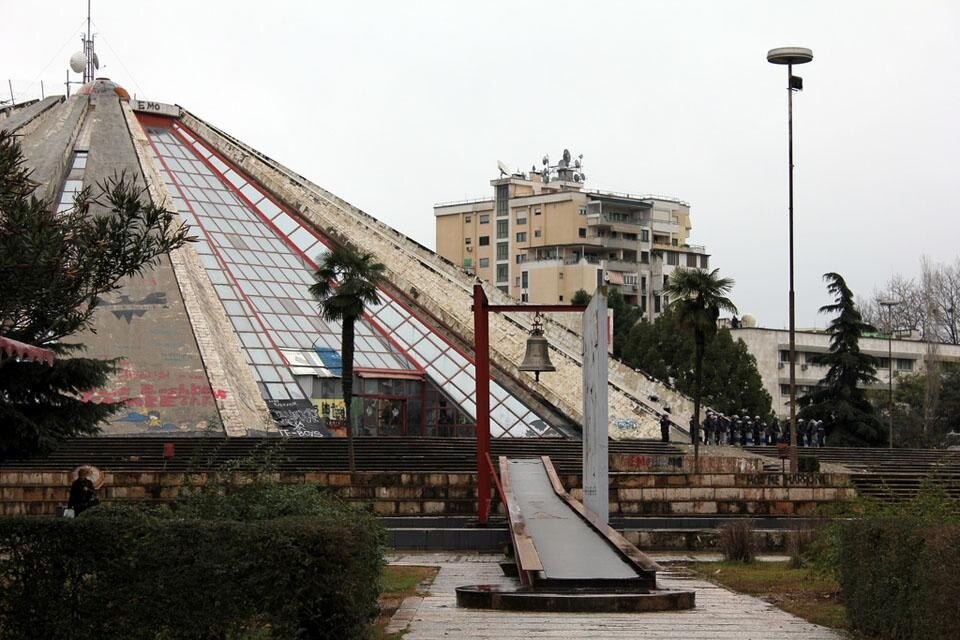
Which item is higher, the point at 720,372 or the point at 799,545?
the point at 720,372

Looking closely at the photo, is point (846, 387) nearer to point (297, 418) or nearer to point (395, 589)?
point (297, 418)

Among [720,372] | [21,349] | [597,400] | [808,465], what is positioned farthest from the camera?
[720,372]

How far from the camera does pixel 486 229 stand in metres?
84.6

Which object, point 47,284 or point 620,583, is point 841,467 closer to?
point 620,583

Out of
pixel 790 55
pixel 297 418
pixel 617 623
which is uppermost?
pixel 790 55

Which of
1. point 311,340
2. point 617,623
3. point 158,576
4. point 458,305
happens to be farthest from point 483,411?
point 458,305

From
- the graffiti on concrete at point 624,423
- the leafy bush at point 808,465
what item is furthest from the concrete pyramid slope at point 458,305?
the leafy bush at point 808,465

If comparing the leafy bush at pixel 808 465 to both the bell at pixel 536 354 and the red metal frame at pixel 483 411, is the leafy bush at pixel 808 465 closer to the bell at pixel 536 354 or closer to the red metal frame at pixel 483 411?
the bell at pixel 536 354

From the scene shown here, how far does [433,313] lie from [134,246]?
2637 centimetres

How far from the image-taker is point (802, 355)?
66250mm

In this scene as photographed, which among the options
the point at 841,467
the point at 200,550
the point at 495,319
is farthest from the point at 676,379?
the point at 200,550

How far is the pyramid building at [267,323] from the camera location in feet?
104

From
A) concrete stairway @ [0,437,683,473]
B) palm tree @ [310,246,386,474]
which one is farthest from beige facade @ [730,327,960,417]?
palm tree @ [310,246,386,474]

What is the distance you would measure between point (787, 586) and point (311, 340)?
24436 mm
